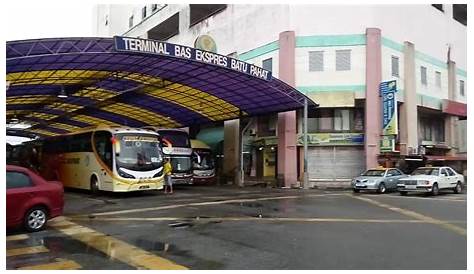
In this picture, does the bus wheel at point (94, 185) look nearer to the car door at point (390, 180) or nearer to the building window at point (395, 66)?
the car door at point (390, 180)

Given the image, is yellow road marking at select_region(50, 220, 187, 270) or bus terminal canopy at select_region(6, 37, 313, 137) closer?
yellow road marking at select_region(50, 220, 187, 270)

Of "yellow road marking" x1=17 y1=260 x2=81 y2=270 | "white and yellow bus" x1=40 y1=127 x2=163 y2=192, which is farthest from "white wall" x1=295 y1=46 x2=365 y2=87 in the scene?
"yellow road marking" x1=17 y1=260 x2=81 y2=270

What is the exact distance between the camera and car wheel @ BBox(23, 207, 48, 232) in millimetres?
11067

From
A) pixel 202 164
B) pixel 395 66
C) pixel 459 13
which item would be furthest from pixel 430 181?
pixel 459 13

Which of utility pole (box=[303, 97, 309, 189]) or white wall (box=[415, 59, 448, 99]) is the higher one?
white wall (box=[415, 59, 448, 99])

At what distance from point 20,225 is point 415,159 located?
26.2 metres

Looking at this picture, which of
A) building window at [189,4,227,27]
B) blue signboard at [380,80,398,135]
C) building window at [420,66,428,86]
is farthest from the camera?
building window at [189,4,227,27]

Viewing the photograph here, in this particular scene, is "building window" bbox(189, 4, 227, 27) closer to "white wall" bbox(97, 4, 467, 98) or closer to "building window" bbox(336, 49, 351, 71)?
"white wall" bbox(97, 4, 467, 98)

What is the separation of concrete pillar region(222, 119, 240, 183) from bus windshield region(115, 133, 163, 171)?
13938 millimetres

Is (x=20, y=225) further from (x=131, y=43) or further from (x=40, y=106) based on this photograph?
(x=40, y=106)

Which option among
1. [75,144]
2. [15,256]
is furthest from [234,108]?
[15,256]

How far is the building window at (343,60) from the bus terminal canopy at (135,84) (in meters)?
4.15


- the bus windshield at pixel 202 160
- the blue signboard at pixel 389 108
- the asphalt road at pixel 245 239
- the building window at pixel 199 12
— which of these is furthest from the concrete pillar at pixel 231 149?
the asphalt road at pixel 245 239

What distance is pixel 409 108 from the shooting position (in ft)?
106
